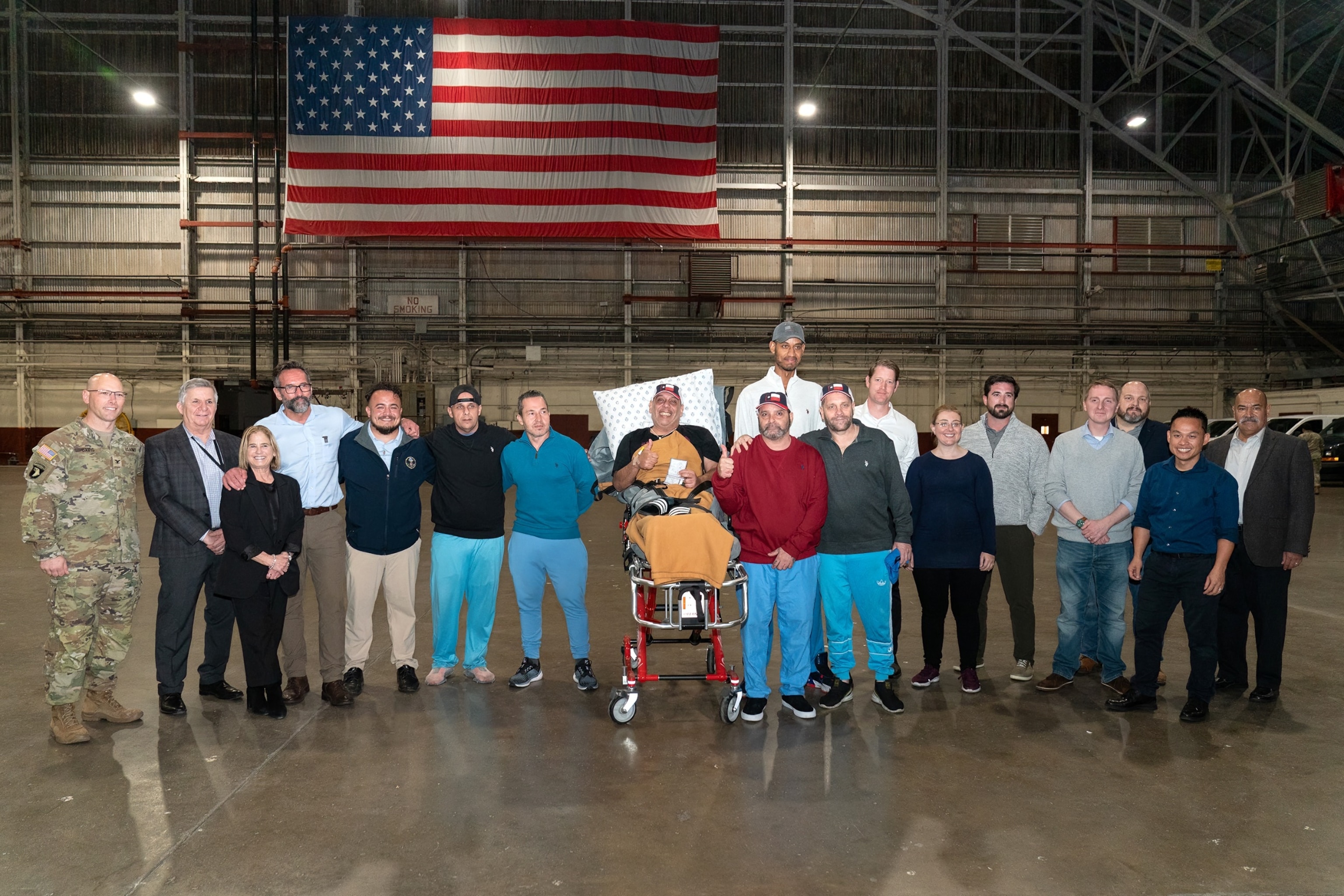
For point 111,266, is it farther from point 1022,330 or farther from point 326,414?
point 1022,330

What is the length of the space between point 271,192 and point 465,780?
70.9ft

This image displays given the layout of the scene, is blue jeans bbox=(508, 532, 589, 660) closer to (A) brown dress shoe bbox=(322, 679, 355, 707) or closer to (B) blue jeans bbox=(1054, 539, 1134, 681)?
(A) brown dress shoe bbox=(322, 679, 355, 707)

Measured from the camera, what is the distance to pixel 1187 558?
191 inches

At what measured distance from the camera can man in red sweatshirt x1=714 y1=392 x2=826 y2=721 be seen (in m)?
4.71

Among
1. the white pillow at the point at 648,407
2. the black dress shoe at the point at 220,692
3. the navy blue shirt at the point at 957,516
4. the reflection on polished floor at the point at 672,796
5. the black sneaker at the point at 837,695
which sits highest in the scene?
the white pillow at the point at 648,407

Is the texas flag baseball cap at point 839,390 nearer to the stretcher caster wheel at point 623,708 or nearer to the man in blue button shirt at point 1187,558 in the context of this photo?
the man in blue button shirt at point 1187,558

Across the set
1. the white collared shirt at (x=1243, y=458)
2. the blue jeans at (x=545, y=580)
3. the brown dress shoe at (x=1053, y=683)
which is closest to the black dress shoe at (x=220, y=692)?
the blue jeans at (x=545, y=580)

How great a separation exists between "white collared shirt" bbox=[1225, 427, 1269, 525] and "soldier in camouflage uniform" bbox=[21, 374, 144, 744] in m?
6.01

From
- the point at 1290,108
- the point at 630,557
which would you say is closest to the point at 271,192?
the point at 630,557

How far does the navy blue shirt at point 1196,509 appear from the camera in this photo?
4.78 m

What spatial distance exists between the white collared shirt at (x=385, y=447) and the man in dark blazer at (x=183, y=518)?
73 centimetres

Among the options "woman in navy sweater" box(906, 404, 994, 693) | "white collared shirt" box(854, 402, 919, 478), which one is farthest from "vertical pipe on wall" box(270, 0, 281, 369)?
"woman in navy sweater" box(906, 404, 994, 693)

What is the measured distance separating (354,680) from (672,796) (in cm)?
232

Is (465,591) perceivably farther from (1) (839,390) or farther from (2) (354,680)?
(1) (839,390)
